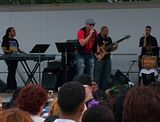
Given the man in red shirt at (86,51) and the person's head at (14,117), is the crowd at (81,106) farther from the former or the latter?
the man in red shirt at (86,51)

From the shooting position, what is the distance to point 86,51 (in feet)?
40.9

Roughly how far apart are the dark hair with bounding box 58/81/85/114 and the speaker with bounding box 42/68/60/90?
968 cm

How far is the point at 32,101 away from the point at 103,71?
28.5 feet

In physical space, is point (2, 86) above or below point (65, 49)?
below

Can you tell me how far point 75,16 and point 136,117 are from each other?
39.6 feet

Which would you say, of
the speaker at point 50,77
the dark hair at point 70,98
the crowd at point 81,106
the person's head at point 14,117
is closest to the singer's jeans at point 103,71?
the speaker at point 50,77

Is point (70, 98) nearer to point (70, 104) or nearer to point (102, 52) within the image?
point (70, 104)

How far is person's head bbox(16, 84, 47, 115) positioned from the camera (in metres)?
4.50

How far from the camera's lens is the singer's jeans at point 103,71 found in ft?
42.8

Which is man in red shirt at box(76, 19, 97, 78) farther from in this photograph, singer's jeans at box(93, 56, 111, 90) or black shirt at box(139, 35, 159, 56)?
black shirt at box(139, 35, 159, 56)

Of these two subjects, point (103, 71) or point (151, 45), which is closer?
point (103, 71)

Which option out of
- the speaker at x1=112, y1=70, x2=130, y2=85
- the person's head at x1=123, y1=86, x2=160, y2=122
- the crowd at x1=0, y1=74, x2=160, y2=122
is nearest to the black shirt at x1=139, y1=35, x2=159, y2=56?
the speaker at x1=112, y1=70, x2=130, y2=85

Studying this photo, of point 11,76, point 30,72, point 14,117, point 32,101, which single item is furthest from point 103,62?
point 14,117

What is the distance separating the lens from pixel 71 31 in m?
15.0
